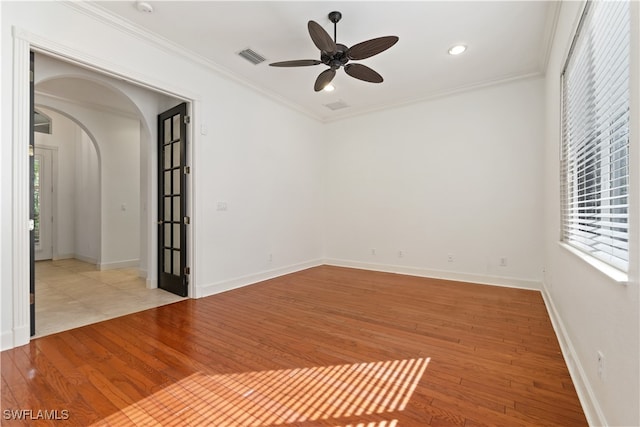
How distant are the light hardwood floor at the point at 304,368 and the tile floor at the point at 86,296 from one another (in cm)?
26

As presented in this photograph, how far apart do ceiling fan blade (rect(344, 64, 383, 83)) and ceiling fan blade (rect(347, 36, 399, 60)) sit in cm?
11

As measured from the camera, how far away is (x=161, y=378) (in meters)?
1.91

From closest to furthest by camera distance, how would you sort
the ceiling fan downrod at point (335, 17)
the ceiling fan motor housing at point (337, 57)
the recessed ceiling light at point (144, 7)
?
the recessed ceiling light at point (144, 7) → the ceiling fan downrod at point (335, 17) → the ceiling fan motor housing at point (337, 57)

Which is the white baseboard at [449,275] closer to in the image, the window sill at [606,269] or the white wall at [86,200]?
the window sill at [606,269]

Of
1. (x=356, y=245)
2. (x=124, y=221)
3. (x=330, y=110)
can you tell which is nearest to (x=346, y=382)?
(x=356, y=245)

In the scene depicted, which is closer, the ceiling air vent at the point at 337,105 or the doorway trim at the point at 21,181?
the doorway trim at the point at 21,181

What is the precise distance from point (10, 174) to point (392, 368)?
3254 millimetres

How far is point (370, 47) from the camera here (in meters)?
2.66

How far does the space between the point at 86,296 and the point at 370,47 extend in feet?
14.3

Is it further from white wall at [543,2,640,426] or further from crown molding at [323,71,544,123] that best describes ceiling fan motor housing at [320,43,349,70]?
crown molding at [323,71,544,123]

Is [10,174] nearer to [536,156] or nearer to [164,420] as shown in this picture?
[164,420]

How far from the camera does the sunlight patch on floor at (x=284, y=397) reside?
1.55 m

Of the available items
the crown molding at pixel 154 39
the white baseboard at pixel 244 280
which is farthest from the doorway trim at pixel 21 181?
the white baseboard at pixel 244 280

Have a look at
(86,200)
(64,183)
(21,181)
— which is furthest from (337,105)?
(64,183)
